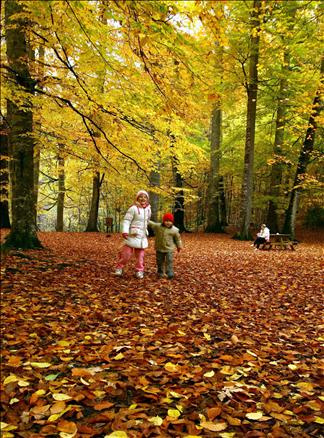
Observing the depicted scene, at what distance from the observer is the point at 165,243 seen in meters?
7.20

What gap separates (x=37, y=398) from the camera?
2486 mm

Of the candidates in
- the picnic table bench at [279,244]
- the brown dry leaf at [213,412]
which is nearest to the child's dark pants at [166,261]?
the brown dry leaf at [213,412]

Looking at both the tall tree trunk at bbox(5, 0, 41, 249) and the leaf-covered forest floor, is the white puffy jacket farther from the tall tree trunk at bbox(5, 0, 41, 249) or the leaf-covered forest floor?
the tall tree trunk at bbox(5, 0, 41, 249)

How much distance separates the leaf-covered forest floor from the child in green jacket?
2.12 feet

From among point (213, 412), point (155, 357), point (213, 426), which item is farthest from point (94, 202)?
point (213, 426)

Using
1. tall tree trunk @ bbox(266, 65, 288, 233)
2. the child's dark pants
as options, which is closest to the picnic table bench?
tall tree trunk @ bbox(266, 65, 288, 233)

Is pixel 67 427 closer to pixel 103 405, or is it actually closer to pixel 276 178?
pixel 103 405

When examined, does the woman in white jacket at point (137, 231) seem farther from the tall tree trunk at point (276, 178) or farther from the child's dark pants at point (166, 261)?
the tall tree trunk at point (276, 178)

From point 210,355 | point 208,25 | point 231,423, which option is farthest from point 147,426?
point 208,25

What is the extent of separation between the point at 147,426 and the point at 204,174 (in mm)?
25902

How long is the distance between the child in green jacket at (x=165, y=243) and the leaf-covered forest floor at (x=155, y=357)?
25.4 inches

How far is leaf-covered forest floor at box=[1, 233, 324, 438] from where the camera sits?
234 cm

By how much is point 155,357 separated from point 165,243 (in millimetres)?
3947

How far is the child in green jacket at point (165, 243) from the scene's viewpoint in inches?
282
